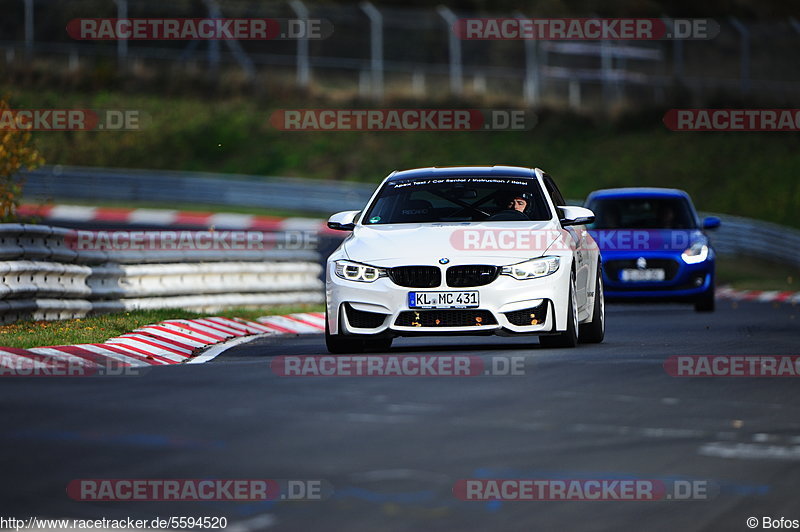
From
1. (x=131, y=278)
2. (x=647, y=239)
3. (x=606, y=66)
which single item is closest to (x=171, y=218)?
(x=606, y=66)

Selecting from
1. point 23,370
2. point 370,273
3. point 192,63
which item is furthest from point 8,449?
point 192,63

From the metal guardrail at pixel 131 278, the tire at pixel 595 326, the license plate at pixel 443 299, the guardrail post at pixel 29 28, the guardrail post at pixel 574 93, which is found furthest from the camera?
the guardrail post at pixel 574 93

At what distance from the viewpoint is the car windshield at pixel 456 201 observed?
1371 centimetres

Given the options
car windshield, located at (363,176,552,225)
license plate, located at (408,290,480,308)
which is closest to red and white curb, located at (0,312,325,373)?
license plate, located at (408,290,480,308)

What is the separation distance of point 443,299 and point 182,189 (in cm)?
3419

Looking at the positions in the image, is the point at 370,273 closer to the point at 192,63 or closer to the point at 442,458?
the point at 442,458

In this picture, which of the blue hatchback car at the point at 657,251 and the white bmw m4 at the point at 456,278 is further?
the blue hatchback car at the point at 657,251

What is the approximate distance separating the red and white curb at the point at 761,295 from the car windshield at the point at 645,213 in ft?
13.3

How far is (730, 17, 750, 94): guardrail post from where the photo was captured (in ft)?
148

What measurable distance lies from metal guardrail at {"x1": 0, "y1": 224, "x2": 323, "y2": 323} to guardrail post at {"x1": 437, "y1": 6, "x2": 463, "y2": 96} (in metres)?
23.2

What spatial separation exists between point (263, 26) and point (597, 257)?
3598 centimetres

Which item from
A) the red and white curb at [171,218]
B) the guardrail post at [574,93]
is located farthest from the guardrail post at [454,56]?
the red and white curb at [171,218]

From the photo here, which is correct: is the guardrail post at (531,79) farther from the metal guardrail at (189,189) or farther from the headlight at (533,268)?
the headlight at (533,268)

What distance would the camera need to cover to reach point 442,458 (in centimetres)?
747
